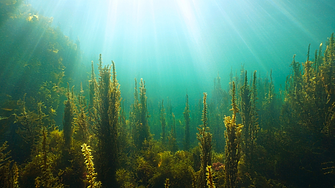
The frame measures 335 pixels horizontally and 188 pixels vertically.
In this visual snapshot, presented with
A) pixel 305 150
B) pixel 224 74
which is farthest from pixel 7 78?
pixel 224 74

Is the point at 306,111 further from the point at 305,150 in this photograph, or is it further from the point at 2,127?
the point at 2,127

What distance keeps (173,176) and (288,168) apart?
5.97 m

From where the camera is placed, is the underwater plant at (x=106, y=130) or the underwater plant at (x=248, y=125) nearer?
the underwater plant at (x=106, y=130)

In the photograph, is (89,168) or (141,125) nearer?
(89,168)

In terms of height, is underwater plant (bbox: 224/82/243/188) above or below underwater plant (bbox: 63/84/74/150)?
below

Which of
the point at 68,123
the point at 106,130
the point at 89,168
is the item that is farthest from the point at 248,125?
the point at 68,123

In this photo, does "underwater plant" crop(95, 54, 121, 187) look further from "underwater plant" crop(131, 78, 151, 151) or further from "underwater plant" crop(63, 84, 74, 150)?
"underwater plant" crop(131, 78, 151, 151)

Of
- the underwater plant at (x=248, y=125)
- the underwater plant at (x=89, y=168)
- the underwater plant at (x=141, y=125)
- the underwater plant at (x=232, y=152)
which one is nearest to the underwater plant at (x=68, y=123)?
the underwater plant at (x=141, y=125)

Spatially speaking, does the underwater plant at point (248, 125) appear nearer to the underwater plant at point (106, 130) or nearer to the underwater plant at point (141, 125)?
the underwater plant at point (106, 130)

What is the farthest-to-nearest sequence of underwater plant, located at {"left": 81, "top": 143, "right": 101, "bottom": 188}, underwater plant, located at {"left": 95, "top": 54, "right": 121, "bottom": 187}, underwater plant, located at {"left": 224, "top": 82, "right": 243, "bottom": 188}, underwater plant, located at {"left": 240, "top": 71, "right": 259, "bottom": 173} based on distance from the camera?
underwater plant, located at {"left": 240, "top": 71, "right": 259, "bottom": 173} < underwater plant, located at {"left": 95, "top": 54, "right": 121, "bottom": 187} < underwater plant, located at {"left": 224, "top": 82, "right": 243, "bottom": 188} < underwater plant, located at {"left": 81, "top": 143, "right": 101, "bottom": 188}

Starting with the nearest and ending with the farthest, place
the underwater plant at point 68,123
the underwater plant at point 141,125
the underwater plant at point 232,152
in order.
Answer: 1. the underwater plant at point 232,152
2. the underwater plant at point 68,123
3. the underwater plant at point 141,125

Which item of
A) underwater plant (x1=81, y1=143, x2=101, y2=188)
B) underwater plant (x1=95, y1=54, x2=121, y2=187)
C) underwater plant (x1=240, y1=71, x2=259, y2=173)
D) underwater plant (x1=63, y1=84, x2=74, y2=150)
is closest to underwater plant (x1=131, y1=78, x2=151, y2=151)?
Result: underwater plant (x1=63, y1=84, x2=74, y2=150)

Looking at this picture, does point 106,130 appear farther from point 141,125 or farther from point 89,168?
point 141,125

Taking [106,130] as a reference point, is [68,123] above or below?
above
